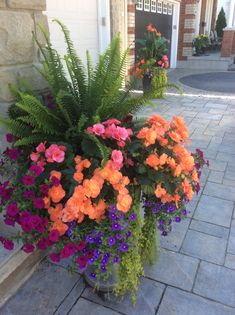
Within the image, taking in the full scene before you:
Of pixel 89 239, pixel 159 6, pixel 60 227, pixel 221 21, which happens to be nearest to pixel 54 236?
pixel 60 227

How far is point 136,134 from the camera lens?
1.67 m

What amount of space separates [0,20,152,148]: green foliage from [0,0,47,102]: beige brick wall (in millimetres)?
72

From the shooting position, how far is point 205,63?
10836mm

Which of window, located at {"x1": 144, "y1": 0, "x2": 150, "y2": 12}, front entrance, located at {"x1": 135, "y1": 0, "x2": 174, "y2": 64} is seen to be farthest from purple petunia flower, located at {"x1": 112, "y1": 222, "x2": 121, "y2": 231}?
window, located at {"x1": 144, "y1": 0, "x2": 150, "y2": 12}

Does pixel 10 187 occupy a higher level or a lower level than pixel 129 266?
higher

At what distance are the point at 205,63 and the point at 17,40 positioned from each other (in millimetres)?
10376

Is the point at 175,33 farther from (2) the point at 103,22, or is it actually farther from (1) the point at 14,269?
(1) the point at 14,269

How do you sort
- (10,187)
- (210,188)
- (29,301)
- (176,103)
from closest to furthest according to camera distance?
(10,187) → (29,301) → (210,188) → (176,103)

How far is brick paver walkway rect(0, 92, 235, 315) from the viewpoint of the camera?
1.74m

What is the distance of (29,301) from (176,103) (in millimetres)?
5196

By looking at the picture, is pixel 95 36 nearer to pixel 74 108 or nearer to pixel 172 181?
pixel 74 108

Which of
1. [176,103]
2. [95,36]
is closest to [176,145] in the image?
[95,36]

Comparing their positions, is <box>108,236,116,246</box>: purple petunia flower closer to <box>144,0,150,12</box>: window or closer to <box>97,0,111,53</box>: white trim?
<box>97,0,111,53</box>: white trim

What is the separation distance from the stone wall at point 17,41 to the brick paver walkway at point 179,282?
1145mm
